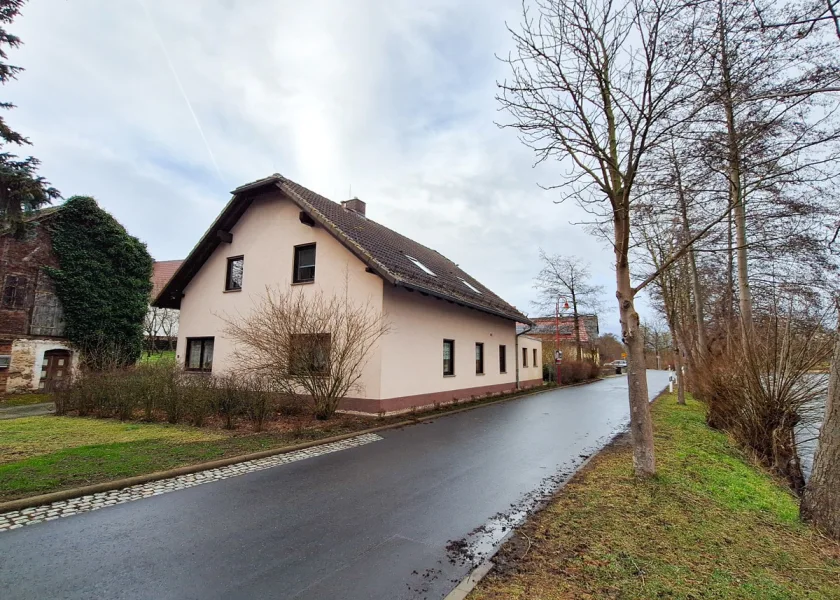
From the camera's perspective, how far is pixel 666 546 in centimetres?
374

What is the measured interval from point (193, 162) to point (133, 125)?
262 centimetres

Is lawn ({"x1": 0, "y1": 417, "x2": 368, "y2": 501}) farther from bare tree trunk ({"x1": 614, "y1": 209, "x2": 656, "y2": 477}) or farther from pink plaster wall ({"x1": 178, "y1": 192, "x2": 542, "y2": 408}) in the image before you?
bare tree trunk ({"x1": 614, "y1": 209, "x2": 656, "y2": 477})

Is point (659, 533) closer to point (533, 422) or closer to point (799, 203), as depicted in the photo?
point (533, 422)

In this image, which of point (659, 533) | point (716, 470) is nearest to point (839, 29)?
point (659, 533)

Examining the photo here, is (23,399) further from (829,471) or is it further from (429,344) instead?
(829,471)

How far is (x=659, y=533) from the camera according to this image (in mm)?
4027

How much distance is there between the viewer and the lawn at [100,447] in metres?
5.51

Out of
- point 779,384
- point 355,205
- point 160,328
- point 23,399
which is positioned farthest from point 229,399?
point 160,328

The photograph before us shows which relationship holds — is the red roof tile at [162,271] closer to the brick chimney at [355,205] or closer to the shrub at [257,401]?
the brick chimney at [355,205]

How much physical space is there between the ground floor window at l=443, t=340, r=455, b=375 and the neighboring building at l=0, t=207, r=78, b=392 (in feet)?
49.5

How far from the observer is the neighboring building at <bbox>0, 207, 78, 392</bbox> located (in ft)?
54.0

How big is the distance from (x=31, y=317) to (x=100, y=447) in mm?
14649

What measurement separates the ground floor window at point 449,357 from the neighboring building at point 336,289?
0.04m

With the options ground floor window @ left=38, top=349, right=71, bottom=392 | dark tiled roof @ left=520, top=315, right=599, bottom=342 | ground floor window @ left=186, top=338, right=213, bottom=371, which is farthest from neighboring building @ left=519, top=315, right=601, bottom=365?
ground floor window @ left=38, top=349, right=71, bottom=392
